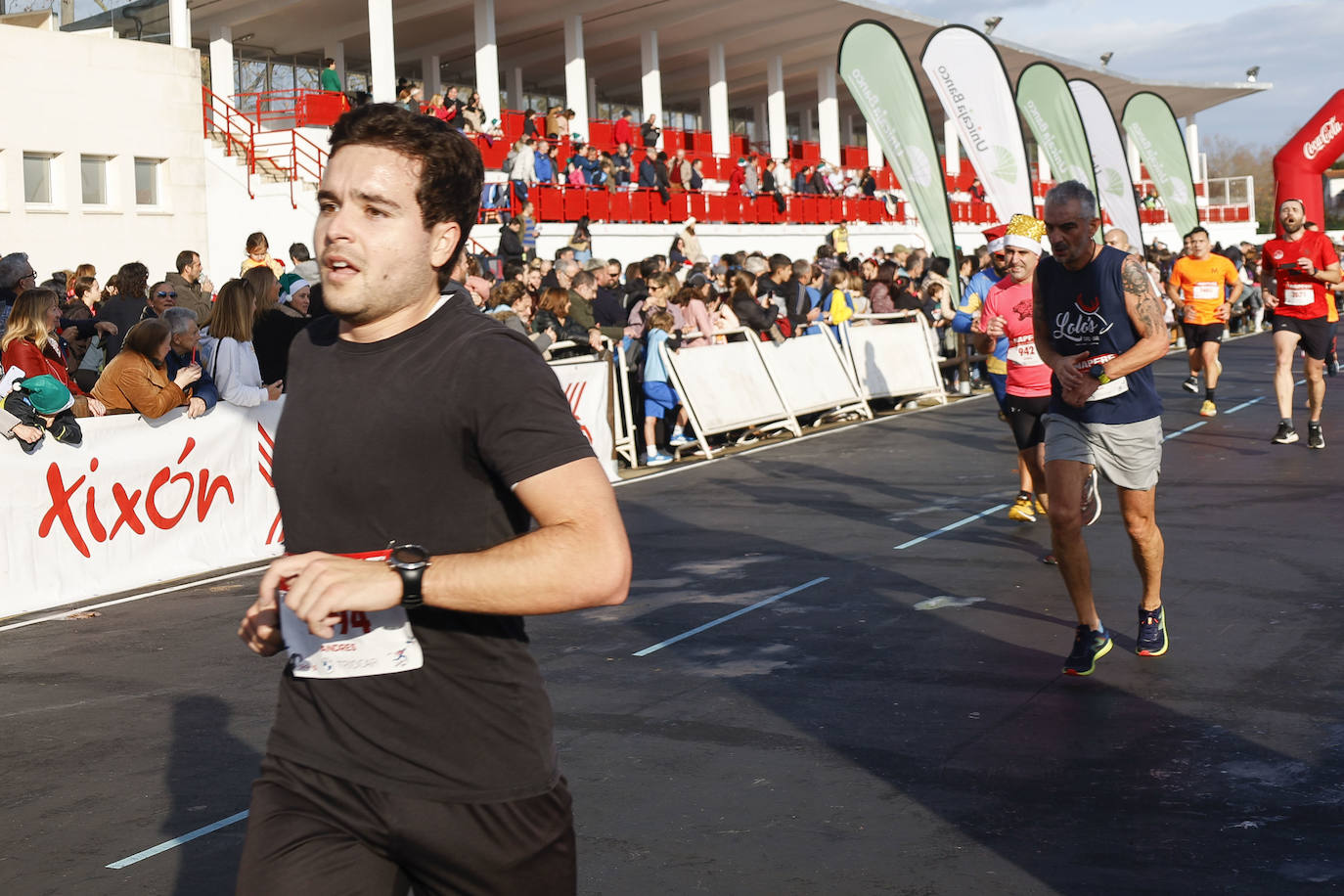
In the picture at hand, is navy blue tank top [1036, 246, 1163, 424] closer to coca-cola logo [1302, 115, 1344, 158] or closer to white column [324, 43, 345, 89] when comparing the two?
coca-cola logo [1302, 115, 1344, 158]

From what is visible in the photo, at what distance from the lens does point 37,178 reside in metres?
23.7

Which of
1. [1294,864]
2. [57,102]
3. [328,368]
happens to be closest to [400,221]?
[328,368]

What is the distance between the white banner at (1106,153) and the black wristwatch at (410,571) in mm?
26667

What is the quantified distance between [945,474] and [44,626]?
7728mm

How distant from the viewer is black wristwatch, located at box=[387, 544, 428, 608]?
2254 mm

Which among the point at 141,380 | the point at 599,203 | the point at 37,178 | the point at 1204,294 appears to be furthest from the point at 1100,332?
the point at 599,203

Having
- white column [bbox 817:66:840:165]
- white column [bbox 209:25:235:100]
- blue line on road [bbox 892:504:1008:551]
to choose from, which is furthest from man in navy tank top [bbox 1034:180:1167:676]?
white column [bbox 817:66:840:165]

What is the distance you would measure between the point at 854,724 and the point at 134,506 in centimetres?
582

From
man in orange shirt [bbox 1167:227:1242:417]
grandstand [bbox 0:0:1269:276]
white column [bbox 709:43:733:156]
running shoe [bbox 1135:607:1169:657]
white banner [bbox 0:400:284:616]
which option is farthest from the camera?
white column [bbox 709:43:733:156]

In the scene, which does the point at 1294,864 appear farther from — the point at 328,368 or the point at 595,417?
the point at 595,417

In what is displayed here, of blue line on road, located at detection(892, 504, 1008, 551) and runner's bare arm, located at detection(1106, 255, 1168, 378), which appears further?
blue line on road, located at detection(892, 504, 1008, 551)

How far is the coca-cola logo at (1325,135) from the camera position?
32625 millimetres

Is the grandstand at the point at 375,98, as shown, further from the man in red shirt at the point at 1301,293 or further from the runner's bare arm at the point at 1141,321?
the runner's bare arm at the point at 1141,321

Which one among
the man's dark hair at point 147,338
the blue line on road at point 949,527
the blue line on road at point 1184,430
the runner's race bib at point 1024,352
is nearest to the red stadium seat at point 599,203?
the blue line on road at point 1184,430
